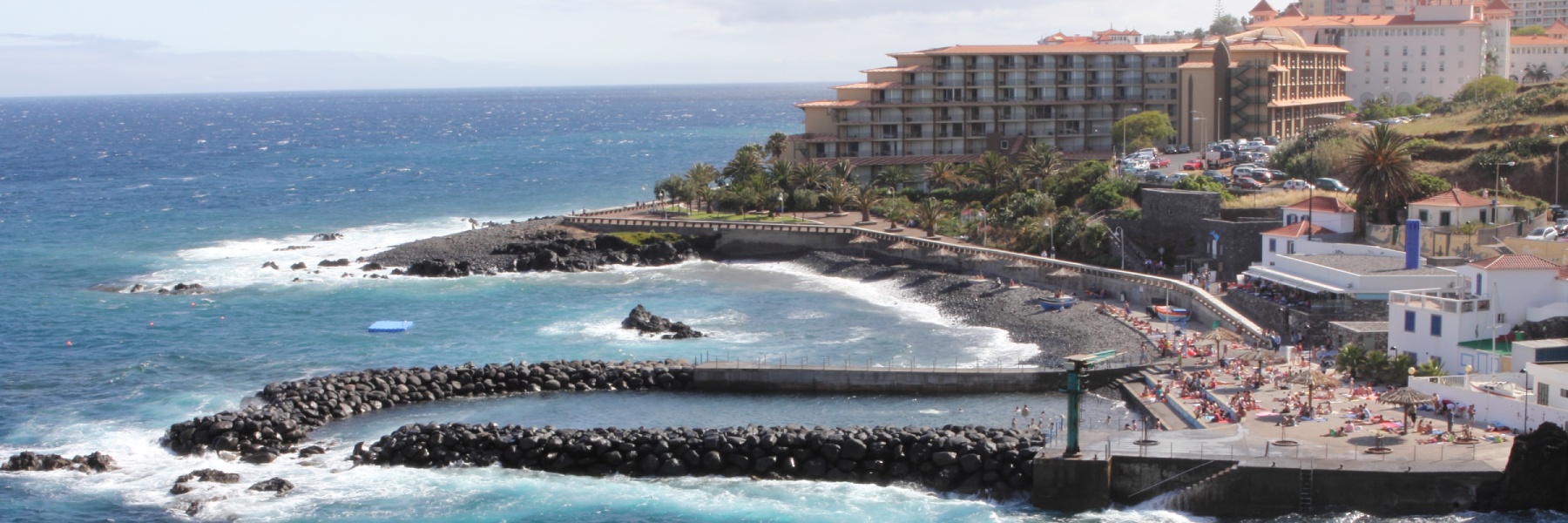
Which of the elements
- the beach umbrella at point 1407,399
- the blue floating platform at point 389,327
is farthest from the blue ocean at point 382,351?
the beach umbrella at point 1407,399

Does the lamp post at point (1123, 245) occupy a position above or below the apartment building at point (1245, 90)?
below

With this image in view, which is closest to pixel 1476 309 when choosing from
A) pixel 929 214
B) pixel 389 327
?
pixel 929 214

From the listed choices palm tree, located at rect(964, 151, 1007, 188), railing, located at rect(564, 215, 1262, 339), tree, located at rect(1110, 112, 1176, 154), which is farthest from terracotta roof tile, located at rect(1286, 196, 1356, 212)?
tree, located at rect(1110, 112, 1176, 154)

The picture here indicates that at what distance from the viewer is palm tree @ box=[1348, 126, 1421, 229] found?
65750mm

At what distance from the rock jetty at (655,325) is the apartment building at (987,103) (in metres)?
41.2

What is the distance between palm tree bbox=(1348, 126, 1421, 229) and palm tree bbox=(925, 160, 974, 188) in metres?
34.8

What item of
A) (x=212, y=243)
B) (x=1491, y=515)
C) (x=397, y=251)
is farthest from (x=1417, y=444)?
(x=212, y=243)

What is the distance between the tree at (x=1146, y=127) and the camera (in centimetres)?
10444

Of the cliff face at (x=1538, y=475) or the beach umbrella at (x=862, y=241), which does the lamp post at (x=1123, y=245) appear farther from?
the cliff face at (x=1538, y=475)

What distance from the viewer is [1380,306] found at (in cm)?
5606

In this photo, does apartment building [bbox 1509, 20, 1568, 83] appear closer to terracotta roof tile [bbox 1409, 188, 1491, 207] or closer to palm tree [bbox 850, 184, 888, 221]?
palm tree [bbox 850, 184, 888, 221]

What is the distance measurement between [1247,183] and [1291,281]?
21576 mm

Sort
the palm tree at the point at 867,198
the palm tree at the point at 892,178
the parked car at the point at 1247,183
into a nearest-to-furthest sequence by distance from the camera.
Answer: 1. the parked car at the point at 1247,183
2. the palm tree at the point at 867,198
3. the palm tree at the point at 892,178

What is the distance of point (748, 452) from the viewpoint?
155 ft
